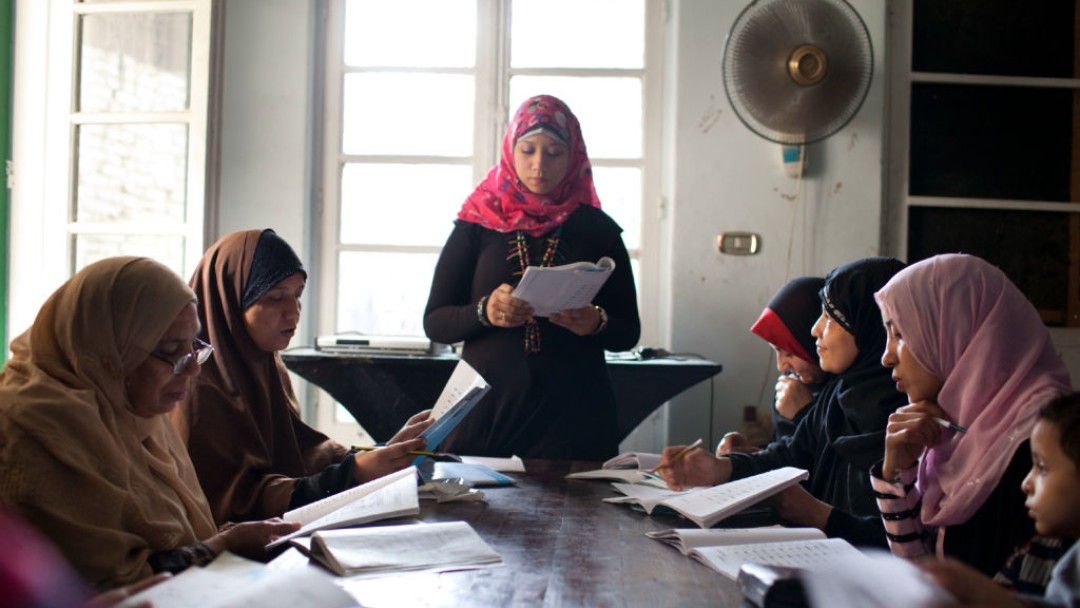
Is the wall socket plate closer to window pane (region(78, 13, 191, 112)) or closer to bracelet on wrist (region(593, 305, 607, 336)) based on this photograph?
bracelet on wrist (region(593, 305, 607, 336))

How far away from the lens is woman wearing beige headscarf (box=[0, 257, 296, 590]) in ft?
4.00

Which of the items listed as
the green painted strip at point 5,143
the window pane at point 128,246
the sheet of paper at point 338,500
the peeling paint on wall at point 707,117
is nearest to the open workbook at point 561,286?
the sheet of paper at point 338,500

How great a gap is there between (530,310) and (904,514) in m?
1.06

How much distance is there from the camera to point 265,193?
3.88 meters

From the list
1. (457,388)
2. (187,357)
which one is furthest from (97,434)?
(457,388)

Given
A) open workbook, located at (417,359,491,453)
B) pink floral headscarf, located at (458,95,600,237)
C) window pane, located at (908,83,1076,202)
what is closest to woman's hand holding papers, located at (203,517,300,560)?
open workbook, located at (417,359,491,453)

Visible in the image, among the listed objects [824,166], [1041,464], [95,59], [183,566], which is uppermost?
[95,59]

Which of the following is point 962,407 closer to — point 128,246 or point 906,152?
point 906,152

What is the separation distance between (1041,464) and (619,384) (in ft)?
7.08

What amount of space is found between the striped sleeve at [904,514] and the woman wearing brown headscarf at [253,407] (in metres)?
0.86

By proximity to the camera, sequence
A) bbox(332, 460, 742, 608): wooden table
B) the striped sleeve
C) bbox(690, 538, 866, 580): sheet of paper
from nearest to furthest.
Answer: bbox(332, 460, 742, 608): wooden table
bbox(690, 538, 866, 580): sheet of paper
the striped sleeve

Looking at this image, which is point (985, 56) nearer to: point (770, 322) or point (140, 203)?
point (770, 322)

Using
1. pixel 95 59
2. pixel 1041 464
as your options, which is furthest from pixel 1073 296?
pixel 95 59

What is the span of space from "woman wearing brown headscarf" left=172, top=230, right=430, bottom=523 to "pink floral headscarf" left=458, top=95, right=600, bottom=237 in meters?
0.70
